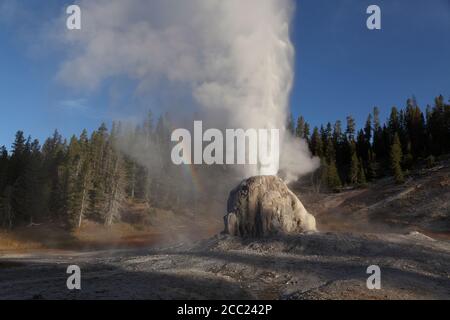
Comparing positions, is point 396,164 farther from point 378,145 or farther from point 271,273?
point 271,273

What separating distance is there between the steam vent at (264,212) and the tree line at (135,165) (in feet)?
129

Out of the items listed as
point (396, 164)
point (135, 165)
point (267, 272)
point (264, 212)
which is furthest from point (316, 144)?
point (267, 272)

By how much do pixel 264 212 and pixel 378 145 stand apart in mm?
81943

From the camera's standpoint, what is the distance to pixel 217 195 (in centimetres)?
8594

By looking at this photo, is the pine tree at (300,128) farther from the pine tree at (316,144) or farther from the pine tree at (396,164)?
the pine tree at (396,164)

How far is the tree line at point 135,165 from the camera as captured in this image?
62.7 m

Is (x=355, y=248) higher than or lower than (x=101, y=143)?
lower

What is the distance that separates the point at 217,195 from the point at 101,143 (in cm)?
3125

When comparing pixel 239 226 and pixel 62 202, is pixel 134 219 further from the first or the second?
pixel 239 226

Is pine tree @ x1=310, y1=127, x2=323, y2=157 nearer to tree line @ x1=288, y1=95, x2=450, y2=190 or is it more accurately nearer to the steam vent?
tree line @ x1=288, y1=95, x2=450, y2=190

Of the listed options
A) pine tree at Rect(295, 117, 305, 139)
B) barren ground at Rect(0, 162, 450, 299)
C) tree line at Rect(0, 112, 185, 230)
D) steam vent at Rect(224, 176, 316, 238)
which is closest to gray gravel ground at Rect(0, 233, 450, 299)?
barren ground at Rect(0, 162, 450, 299)

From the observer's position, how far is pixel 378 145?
99375mm

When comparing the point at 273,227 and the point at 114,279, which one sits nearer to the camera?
the point at 114,279
